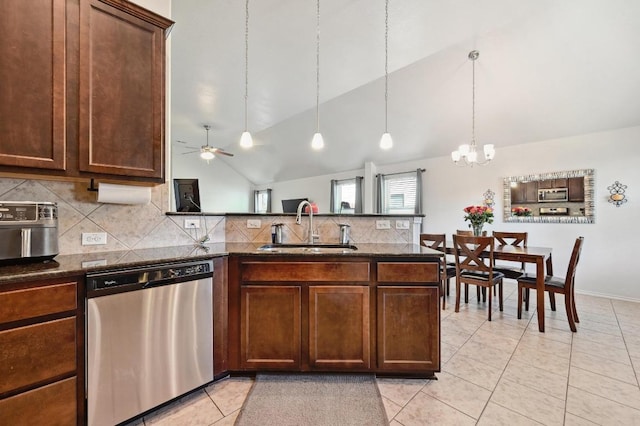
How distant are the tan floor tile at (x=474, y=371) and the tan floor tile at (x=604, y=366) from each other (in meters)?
0.72

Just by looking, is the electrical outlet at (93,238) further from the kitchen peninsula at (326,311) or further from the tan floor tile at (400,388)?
the tan floor tile at (400,388)

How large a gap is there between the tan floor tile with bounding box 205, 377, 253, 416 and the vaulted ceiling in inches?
128

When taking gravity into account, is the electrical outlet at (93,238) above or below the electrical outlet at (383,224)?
below

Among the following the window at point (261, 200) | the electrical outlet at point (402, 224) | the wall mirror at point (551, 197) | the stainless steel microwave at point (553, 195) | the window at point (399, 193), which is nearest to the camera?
the electrical outlet at point (402, 224)

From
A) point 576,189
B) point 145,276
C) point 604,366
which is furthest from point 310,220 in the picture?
point 576,189

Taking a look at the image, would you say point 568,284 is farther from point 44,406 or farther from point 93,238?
point 93,238

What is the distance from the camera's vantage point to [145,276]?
1.42m

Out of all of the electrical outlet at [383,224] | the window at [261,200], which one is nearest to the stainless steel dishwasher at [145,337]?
the electrical outlet at [383,224]

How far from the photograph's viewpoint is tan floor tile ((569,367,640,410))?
1665 millimetres

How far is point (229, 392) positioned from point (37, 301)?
1192mm

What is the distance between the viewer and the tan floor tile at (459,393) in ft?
5.24

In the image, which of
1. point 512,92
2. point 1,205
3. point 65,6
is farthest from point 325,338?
point 512,92

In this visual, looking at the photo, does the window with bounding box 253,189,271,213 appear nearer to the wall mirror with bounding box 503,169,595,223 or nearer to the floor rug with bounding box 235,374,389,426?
the wall mirror with bounding box 503,169,595,223

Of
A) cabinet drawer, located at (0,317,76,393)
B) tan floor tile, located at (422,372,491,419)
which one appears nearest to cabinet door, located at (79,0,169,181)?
cabinet drawer, located at (0,317,76,393)
